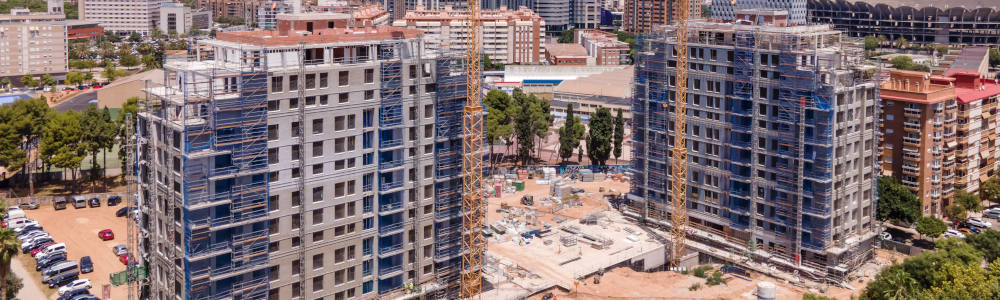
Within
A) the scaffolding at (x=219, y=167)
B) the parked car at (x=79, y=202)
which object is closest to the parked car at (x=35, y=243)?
the parked car at (x=79, y=202)

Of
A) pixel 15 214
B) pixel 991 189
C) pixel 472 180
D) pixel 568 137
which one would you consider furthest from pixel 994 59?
pixel 15 214

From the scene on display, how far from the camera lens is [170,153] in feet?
170

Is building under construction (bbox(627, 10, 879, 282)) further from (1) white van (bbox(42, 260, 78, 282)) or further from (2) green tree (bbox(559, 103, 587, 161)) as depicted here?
(1) white van (bbox(42, 260, 78, 282))

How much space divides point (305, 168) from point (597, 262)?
97.2 ft

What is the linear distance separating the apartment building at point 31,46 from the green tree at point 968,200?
6643 inches

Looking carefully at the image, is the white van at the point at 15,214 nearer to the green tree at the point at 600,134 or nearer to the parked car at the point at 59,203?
the parked car at the point at 59,203

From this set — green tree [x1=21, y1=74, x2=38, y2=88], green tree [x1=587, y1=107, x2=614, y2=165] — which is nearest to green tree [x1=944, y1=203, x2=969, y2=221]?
green tree [x1=587, y1=107, x2=614, y2=165]

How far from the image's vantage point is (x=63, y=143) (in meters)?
97.0

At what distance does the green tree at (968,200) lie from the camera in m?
86.7

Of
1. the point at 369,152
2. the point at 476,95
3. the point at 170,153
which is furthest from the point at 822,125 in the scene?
the point at 170,153

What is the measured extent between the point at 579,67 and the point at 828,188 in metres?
123

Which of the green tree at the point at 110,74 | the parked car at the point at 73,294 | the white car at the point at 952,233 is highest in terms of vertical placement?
the green tree at the point at 110,74

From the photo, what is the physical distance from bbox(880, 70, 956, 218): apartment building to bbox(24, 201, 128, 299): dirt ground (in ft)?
227

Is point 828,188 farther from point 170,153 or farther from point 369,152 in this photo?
point 170,153
